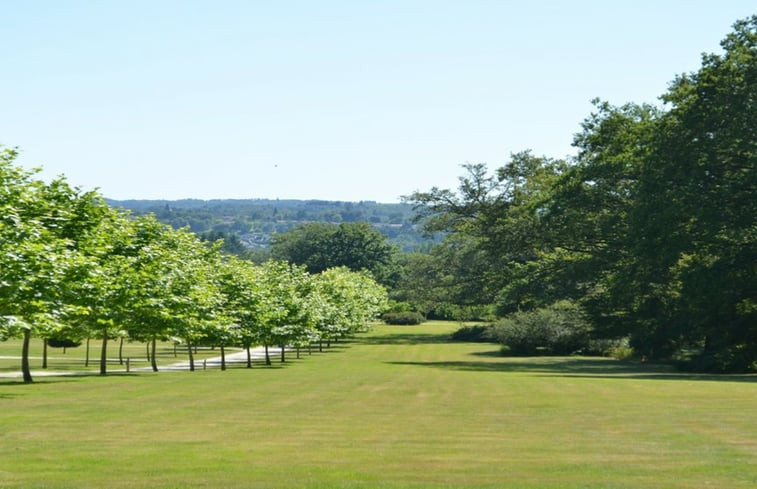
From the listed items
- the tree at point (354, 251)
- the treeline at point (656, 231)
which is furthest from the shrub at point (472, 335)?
the tree at point (354, 251)

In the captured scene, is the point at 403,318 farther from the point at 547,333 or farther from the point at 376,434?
the point at 376,434

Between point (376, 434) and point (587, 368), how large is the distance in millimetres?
36429

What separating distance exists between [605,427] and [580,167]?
45225 millimetres

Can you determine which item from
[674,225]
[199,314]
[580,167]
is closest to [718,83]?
[674,225]

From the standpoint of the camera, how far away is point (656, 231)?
5150 cm

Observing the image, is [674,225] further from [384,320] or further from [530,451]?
[384,320]

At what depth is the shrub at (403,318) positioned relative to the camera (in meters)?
150

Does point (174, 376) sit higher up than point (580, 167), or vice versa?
point (580, 167)

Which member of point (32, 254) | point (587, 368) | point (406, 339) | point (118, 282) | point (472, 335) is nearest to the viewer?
point (32, 254)

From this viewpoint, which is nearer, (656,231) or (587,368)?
(656,231)

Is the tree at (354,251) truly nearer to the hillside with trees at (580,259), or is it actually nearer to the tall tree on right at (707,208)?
the hillside with trees at (580,259)

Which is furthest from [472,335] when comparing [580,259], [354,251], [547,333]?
[354,251]

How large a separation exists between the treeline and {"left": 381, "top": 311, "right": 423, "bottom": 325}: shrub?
2118 inches

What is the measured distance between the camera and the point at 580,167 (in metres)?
66.6
